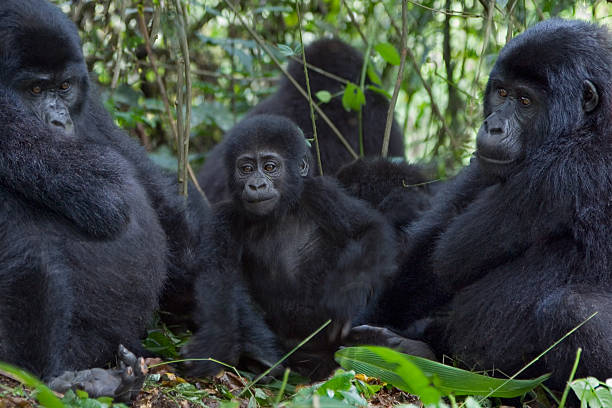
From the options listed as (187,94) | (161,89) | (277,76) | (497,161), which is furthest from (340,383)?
(277,76)

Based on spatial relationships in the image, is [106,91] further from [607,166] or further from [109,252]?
[607,166]

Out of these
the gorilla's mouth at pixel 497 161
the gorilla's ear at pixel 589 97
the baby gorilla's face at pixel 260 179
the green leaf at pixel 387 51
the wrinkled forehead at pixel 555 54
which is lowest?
the baby gorilla's face at pixel 260 179

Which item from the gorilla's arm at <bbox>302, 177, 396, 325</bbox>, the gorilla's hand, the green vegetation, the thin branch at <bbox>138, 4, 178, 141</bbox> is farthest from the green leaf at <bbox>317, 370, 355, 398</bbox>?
the thin branch at <bbox>138, 4, 178, 141</bbox>

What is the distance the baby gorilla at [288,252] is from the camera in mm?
3617

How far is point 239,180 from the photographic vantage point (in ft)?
12.4

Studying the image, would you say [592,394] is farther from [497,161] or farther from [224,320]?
[224,320]

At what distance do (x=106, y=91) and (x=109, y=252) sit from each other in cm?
276

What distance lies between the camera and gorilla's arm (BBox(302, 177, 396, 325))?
363 centimetres

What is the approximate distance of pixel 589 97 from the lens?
309 centimetres

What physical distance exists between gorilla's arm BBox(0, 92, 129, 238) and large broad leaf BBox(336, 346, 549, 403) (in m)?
1.08

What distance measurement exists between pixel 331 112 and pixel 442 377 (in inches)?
124

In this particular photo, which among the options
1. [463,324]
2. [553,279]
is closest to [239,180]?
[463,324]

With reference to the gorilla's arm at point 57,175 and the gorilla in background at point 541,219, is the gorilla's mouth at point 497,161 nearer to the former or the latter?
the gorilla in background at point 541,219

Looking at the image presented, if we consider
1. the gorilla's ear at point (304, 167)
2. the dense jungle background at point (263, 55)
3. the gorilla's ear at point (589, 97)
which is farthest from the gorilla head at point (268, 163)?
the gorilla's ear at point (589, 97)
